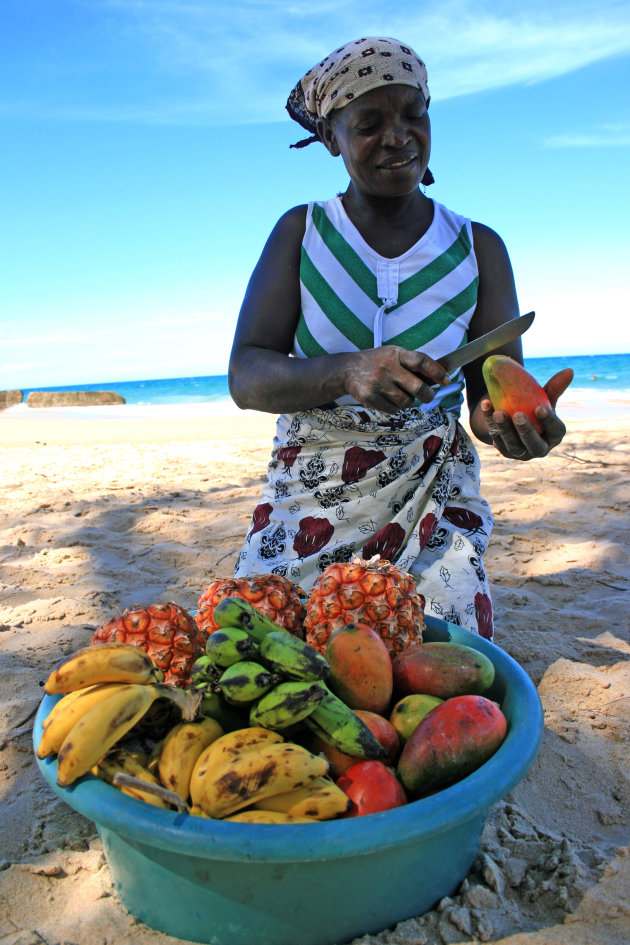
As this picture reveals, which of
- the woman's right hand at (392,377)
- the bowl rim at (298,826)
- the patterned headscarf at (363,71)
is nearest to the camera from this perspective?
the bowl rim at (298,826)

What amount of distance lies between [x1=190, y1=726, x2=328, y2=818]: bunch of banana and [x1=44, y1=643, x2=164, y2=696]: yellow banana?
8.9 inches

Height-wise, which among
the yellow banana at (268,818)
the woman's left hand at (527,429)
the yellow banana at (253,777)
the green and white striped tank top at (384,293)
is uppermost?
the green and white striped tank top at (384,293)

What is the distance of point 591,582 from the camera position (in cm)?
343

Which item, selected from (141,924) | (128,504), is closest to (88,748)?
(141,924)

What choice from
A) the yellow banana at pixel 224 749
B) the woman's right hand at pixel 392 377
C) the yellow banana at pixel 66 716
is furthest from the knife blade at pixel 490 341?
the yellow banana at pixel 66 716

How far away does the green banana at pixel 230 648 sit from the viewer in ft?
4.82

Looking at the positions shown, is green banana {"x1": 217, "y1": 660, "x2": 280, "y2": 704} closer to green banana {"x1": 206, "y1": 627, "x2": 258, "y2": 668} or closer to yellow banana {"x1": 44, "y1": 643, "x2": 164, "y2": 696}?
green banana {"x1": 206, "y1": 627, "x2": 258, "y2": 668}

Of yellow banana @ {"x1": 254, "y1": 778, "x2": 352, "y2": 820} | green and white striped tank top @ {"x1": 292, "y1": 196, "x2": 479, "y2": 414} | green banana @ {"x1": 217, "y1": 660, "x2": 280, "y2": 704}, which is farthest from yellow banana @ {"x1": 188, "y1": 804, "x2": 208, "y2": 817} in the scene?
green and white striped tank top @ {"x1": 292, "y1": 196, "x2": 479, "y2": 414}

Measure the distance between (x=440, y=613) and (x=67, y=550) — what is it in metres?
2.54

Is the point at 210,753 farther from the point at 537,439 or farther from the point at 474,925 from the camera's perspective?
the point at 537,439

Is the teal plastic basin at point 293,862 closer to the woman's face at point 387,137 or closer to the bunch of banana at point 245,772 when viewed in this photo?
the bunch of banana at point 245,772

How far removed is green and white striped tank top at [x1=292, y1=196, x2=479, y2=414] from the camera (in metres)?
2.57

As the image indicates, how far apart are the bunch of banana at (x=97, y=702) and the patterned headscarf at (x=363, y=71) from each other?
6.52 feet

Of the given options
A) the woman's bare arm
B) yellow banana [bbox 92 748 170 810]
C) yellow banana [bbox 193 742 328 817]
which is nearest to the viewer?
yellow banana [bbox 193 742 328 817]
